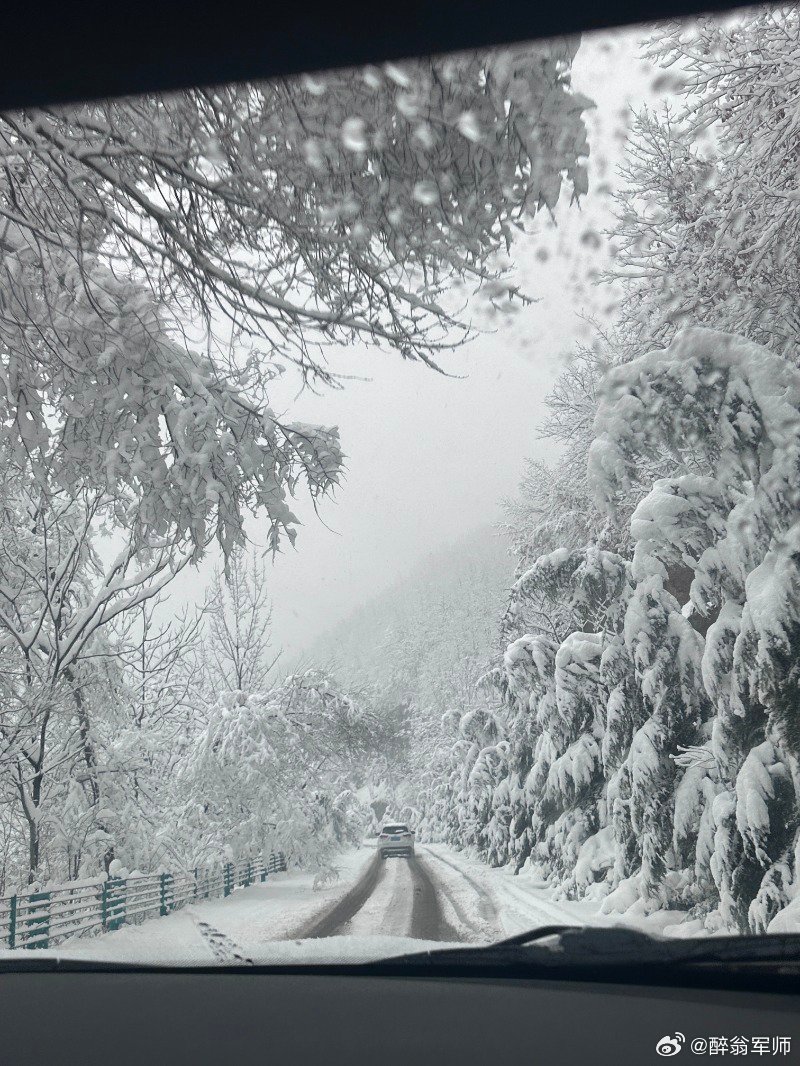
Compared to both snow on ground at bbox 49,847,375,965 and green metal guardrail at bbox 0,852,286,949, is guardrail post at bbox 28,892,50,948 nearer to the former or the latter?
green metal guardrail at bbox 0,852,286,949

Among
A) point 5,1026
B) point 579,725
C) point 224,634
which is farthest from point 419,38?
point 224,634

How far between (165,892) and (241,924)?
3.55m

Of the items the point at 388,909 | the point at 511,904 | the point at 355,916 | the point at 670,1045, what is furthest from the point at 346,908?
the point at 670,1045

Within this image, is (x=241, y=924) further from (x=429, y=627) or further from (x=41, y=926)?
(x=429, y=627)

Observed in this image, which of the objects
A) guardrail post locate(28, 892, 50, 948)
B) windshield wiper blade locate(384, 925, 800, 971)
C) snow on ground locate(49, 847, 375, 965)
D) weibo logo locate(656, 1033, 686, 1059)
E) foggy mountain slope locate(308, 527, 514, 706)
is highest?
foggy mountain slope locate(308, 527, 514, 706)

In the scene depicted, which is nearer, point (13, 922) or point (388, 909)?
point (388, 909)

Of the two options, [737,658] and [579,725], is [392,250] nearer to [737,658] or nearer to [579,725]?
[737,658]

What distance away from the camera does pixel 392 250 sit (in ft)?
15.5

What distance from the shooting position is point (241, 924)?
20.3 feet

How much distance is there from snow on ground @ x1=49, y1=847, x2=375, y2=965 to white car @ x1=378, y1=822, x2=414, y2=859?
262mm

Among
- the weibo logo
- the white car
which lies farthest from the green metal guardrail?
the weibo logo

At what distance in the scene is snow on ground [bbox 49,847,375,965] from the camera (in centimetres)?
373

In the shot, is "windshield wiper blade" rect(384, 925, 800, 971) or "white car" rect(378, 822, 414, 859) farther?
"white car" rect(378, 822, 414, 859)

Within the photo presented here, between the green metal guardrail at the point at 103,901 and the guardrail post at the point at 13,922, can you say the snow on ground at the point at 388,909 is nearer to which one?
the green metal guardrail at the point at 103,901
